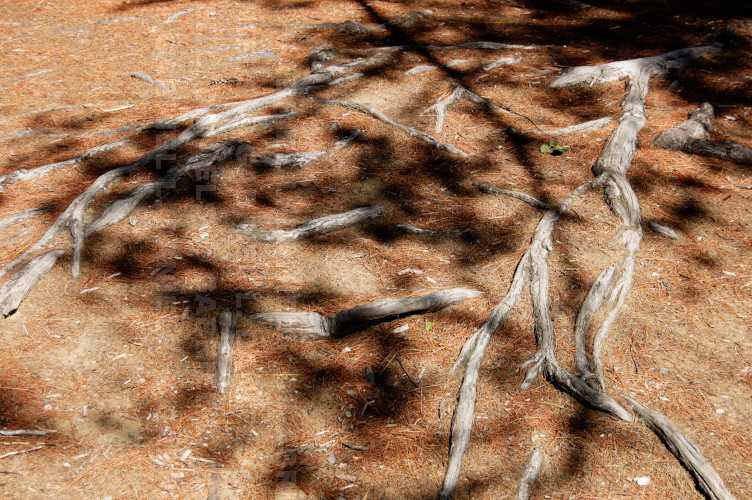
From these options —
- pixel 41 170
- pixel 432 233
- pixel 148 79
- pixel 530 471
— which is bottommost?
pixel 530 471

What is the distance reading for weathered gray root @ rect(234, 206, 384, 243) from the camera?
4.57 metres

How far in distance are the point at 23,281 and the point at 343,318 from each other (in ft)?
7.86

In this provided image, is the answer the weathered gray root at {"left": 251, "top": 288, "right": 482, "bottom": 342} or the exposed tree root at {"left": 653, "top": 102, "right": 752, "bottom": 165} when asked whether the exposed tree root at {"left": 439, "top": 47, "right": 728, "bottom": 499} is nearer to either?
the exposed tree root at {"left": 653, "top": 102, "right": 752, "bottom": 165}

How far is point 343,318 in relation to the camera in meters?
3.88

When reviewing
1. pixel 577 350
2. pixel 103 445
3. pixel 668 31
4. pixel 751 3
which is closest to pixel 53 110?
pixel 103 445

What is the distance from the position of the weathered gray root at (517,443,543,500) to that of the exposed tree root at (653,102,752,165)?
360 centimetres

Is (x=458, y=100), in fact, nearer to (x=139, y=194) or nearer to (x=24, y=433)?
(x=139, y=194)

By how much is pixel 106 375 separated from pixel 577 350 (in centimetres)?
305

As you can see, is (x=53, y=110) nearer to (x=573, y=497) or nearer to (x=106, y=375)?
(x=106, y=375)

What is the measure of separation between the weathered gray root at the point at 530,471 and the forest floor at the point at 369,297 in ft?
0.13

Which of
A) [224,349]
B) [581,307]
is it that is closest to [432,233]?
[581,307]

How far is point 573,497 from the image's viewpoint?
2936 mm

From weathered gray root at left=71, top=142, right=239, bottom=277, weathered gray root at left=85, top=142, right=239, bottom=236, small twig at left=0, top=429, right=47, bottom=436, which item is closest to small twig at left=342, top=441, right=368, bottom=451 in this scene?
small twig at left=0, top=429, right=47, bottom=436

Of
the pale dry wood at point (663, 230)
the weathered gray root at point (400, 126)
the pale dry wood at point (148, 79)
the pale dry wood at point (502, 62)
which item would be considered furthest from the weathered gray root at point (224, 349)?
the pale dry wood at point (502, 62)
